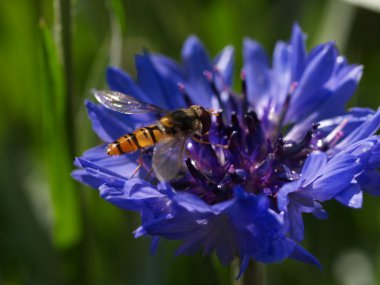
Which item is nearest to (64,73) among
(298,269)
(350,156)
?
(350,156)

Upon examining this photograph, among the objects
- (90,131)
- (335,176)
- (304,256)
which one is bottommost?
(90,131)

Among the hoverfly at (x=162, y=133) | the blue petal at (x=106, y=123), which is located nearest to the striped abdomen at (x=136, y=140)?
the hoverfly at (x=162, y=133)

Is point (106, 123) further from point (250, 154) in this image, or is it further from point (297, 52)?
point (297, 52)

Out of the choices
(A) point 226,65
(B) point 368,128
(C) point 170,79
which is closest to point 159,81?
(C) point 170,79

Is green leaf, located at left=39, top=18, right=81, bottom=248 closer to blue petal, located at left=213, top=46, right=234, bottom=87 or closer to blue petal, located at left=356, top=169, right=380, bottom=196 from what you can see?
blue petal, located at left=213, top=46, right=234, bottom=87

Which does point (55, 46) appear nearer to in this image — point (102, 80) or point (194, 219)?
point (102, 80)

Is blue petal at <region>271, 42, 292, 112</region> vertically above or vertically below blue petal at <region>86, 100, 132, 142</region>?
above

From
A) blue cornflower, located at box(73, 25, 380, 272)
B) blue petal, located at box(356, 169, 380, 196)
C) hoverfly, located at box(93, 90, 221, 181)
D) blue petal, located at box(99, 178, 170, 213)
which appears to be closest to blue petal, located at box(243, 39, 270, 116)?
blue cornflower, located at box(73, 25, 380, 272)

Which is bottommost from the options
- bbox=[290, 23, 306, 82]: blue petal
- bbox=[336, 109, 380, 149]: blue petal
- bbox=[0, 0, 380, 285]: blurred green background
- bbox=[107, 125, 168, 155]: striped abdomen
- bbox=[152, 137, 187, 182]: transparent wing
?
bbox=[0, 0, 380, 285]: blurred green background
